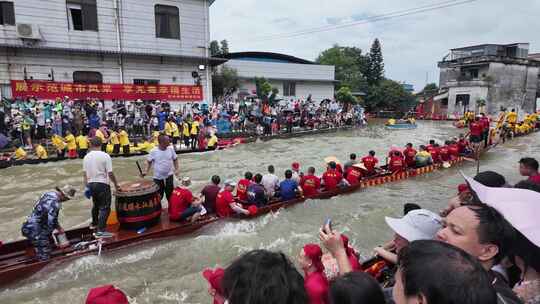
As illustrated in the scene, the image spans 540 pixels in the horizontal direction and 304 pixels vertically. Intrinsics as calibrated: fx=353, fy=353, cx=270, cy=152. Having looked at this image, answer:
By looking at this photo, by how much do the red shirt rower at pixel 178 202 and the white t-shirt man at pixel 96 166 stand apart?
1.29 meters

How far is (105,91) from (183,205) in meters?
13.9

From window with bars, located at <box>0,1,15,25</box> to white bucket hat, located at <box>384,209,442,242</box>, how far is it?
20.5 metres

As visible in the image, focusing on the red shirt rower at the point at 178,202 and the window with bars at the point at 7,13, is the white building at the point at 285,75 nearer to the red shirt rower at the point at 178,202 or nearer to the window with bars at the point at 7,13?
the window with bars at the point at 7,13

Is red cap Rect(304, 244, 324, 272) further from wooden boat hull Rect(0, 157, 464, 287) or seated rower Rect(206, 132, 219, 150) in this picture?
seated rower Rect(206, 132, 219, 150)

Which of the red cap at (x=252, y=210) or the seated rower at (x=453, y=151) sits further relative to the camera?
the seated rower at (x=453, y=151)

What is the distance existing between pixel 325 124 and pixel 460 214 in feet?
81.0

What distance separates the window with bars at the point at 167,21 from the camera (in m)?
20.7

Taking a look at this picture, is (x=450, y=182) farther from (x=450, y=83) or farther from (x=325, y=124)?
(x=450, y=83)

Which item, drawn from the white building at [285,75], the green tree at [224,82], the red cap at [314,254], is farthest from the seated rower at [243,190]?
the white building at [285,75]

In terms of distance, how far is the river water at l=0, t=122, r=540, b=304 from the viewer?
5367 mm

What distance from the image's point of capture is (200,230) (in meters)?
6.94

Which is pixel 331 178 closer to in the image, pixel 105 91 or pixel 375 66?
pixel 105 91

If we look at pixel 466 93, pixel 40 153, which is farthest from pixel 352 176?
pixel 466 93

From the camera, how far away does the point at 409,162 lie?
1206 centimetres
